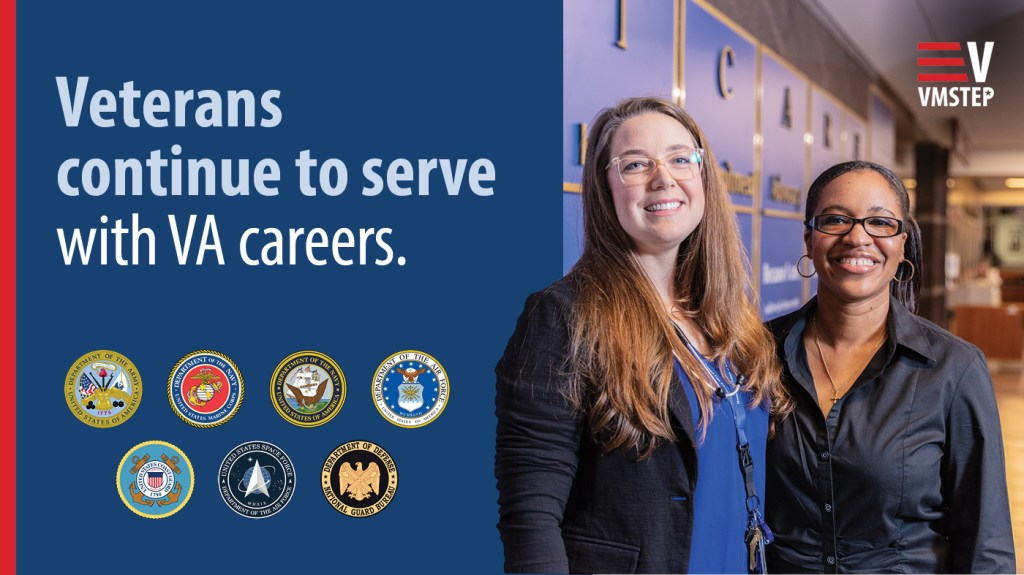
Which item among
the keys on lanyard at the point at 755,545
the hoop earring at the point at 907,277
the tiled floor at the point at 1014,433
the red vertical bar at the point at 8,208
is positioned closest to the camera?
the keys on lanyard at the point at 755,545

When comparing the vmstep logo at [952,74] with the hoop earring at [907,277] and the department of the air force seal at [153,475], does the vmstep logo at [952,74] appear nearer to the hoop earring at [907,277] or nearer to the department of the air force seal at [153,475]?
the hoop earring at [907,277]

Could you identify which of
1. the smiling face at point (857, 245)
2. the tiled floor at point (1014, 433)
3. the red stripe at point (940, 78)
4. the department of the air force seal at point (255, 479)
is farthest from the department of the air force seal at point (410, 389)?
the red stripe at point (940, 78)

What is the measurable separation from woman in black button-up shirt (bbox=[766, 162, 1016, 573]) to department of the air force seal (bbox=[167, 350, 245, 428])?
1304 millimetres

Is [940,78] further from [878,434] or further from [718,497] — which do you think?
[718,497]

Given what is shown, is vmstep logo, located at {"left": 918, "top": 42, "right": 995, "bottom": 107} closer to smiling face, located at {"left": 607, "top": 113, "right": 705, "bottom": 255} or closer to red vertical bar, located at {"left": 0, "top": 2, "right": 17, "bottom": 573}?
smiling face, located at {"left": 607, "top": 113, "right": 705, "bottom": 255}

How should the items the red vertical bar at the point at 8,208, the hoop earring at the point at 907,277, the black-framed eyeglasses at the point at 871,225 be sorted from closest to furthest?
the black-framed eyeglasses at the point at 871,225 → the hoop earring at the point at 907,277 → the red vertical bar at the point at 8,208

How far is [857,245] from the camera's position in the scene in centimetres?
151

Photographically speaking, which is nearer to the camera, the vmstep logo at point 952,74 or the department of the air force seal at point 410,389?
the department of the air force seal at point 410,389

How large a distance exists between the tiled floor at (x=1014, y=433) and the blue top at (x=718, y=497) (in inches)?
32.0

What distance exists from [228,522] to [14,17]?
1332mm

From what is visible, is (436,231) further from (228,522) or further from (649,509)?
(649,509)

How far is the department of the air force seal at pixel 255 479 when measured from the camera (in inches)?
86.0

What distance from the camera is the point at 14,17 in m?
2.11

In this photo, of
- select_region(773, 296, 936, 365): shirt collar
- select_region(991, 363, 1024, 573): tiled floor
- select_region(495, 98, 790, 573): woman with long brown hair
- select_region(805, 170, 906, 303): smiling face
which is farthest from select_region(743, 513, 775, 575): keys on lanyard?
select_region(991, 363, 1024, 573): tiled floor
